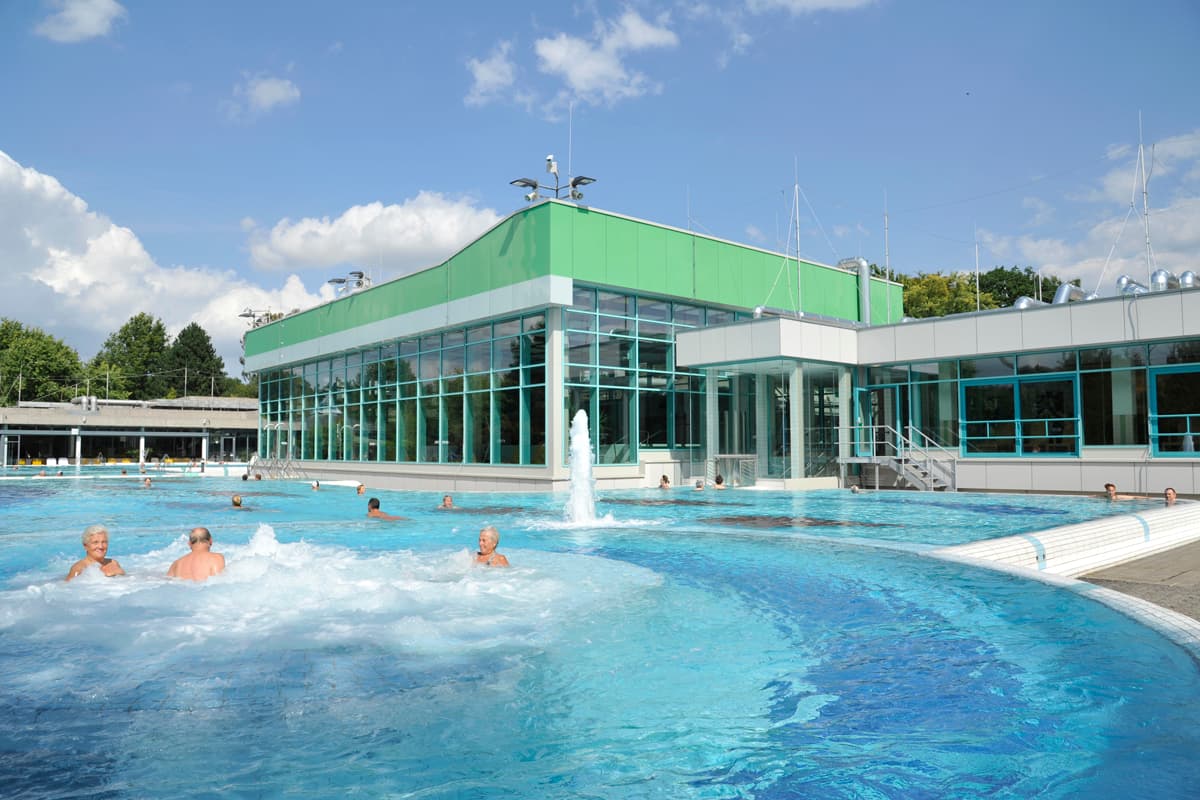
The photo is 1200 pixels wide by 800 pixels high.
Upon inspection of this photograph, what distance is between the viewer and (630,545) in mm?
13078

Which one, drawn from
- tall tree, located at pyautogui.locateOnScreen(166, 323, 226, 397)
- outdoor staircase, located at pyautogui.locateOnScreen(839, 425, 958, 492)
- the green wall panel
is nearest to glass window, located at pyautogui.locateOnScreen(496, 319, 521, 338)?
the green wall panel

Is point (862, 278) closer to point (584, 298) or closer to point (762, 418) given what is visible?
point (762, 418)

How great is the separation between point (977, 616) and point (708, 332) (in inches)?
806

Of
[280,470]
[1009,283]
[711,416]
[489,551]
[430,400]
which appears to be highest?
[1009,283]

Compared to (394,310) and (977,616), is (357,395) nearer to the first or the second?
(394,310)

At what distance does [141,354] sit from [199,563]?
9602 centimetres

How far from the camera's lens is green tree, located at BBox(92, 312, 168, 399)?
3578 inches

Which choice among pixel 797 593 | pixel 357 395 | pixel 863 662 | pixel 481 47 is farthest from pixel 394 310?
pixel 863 662

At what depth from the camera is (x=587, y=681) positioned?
19.4 ft

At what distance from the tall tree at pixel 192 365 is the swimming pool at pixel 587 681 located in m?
91.1

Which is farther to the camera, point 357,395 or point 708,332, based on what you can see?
point 357,395

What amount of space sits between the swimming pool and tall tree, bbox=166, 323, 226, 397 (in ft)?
299

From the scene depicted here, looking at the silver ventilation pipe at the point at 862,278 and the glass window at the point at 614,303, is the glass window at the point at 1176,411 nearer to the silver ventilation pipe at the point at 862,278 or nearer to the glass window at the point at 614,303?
the silver ventilation pipe at the point at 862,278

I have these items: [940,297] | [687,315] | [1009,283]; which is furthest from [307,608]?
[1009,283]
